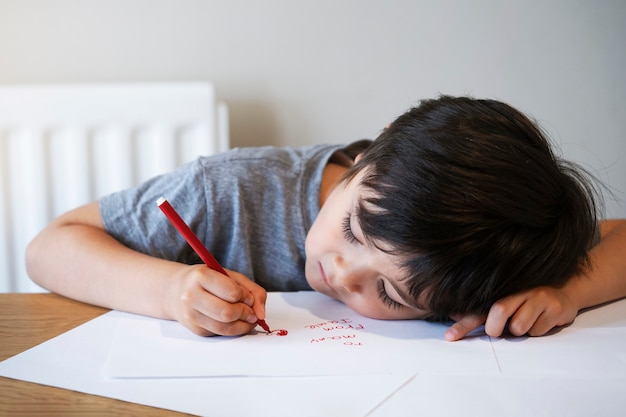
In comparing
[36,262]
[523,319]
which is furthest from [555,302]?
[36,262]

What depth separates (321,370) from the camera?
21.7 inches

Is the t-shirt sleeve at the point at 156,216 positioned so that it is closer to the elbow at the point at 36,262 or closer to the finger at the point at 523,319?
the elbow at the point at 36,262

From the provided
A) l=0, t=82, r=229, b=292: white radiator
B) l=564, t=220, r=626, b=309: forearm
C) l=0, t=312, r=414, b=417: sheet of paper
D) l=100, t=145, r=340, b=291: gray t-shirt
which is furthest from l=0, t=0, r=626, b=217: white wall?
l=0, t=312, r=414, b=417: sheet of paper

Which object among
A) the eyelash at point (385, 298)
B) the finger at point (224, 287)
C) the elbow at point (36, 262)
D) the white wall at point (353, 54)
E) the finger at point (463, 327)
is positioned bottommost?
the elbow at point (36, 262)

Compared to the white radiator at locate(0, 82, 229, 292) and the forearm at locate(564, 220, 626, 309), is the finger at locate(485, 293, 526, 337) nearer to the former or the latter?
the forearm at locate(564, 220, 626, 309)

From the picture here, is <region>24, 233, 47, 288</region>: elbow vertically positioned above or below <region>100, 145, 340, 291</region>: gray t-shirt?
below

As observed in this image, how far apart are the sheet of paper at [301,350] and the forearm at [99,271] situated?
0.02 metres

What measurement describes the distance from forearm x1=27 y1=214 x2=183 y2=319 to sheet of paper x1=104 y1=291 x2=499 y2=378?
0.8 inches

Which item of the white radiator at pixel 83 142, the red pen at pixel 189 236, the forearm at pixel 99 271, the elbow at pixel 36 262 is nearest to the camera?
the red pen at pixel 189 236

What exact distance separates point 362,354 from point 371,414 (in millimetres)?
108

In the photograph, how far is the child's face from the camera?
0.64 meters

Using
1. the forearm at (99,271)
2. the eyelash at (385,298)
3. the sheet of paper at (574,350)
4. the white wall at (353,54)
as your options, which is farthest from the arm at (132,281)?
the white wall at (353,54)

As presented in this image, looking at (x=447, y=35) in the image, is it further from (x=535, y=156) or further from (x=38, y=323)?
(x=38, y=323)

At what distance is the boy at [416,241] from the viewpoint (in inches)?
23.6
